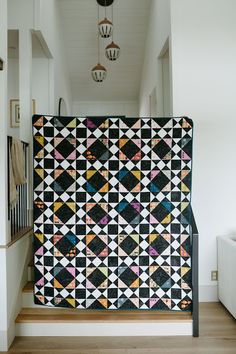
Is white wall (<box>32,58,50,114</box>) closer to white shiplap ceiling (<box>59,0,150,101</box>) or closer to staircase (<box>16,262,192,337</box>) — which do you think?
white shiplap ceiling (<box>59,0,150,101</box>)

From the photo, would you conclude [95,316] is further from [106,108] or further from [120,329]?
[106,108]

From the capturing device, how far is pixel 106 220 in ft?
9.96

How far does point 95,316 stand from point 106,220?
841 mm

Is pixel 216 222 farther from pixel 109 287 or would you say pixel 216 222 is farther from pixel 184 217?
pixel 109 287

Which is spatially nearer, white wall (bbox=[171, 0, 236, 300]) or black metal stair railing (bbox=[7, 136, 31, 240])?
black metal stair railing (bbox=[7, 136, 31, 240])

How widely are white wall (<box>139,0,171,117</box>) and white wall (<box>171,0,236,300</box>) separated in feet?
1.08

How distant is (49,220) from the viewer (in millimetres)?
3029

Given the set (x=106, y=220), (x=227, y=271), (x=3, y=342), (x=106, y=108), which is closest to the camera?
(x=3, y=342)

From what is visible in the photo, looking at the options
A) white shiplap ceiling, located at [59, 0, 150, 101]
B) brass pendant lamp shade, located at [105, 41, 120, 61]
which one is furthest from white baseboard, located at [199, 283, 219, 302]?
white shiplap ceiling, located at [59, 0, 150, 101]

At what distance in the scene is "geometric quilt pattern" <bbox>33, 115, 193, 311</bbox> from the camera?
3027 millimetres

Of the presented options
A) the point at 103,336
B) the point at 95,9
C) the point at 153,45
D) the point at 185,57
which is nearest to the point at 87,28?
the point at 95,9

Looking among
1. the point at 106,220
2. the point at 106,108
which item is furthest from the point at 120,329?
the point at 106,108

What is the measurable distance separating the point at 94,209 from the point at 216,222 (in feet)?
4.59

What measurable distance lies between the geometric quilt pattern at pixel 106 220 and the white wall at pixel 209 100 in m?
0.66
